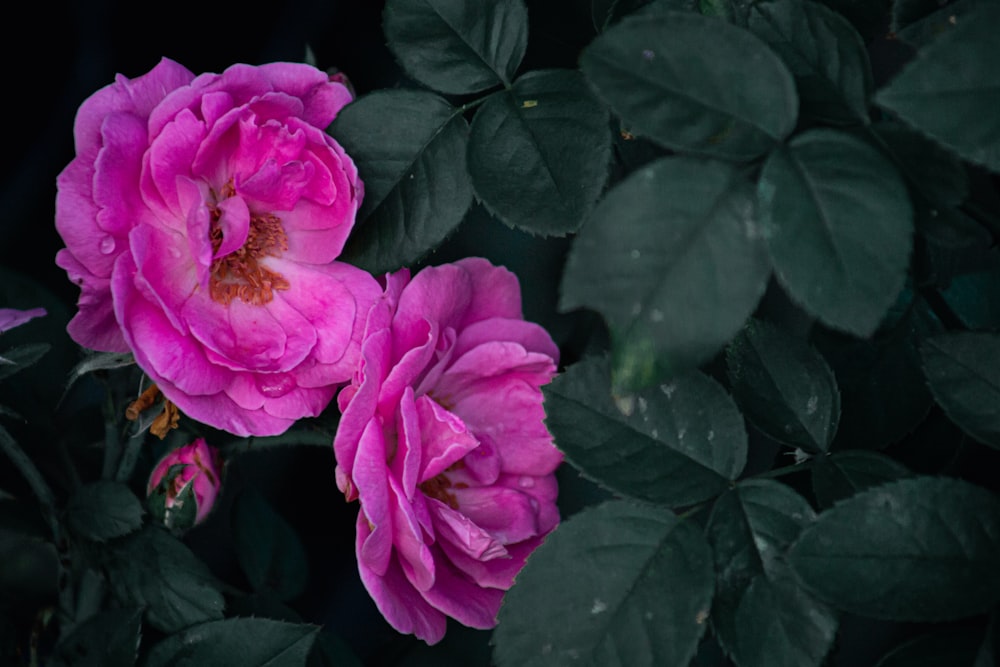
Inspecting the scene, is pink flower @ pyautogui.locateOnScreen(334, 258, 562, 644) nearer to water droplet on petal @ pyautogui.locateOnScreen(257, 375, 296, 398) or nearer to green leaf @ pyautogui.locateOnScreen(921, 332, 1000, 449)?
water droplet on petal @ pyautogui.locateOnScreen(257, 375, 296, 398)

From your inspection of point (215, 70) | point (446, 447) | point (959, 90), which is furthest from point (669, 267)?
point (215, 70)

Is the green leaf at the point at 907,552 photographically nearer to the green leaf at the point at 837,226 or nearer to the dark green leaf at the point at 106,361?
the green leaf at the point at 837,226

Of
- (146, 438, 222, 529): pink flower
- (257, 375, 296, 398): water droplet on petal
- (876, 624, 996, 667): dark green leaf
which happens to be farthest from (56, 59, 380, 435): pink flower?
(876, 624, 996, 667): dark green leaf

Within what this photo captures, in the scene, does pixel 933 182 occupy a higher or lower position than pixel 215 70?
higher

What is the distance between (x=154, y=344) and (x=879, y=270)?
37cm

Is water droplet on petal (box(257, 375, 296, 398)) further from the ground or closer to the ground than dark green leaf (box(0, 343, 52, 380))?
closer to the ground

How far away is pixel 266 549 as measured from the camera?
812 mm

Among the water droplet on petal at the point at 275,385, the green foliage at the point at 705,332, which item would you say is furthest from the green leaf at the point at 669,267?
the water droplet on petal at the point at 275,385

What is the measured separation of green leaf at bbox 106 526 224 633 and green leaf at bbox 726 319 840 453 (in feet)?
1.27

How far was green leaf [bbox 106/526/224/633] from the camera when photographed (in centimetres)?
63

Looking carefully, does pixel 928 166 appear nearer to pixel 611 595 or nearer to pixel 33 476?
pixel 611 595

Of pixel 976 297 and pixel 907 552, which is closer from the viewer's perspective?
pixel 907 552

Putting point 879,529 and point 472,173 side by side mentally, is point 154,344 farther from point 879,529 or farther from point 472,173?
point 879,529

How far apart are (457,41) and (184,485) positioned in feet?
1.13
